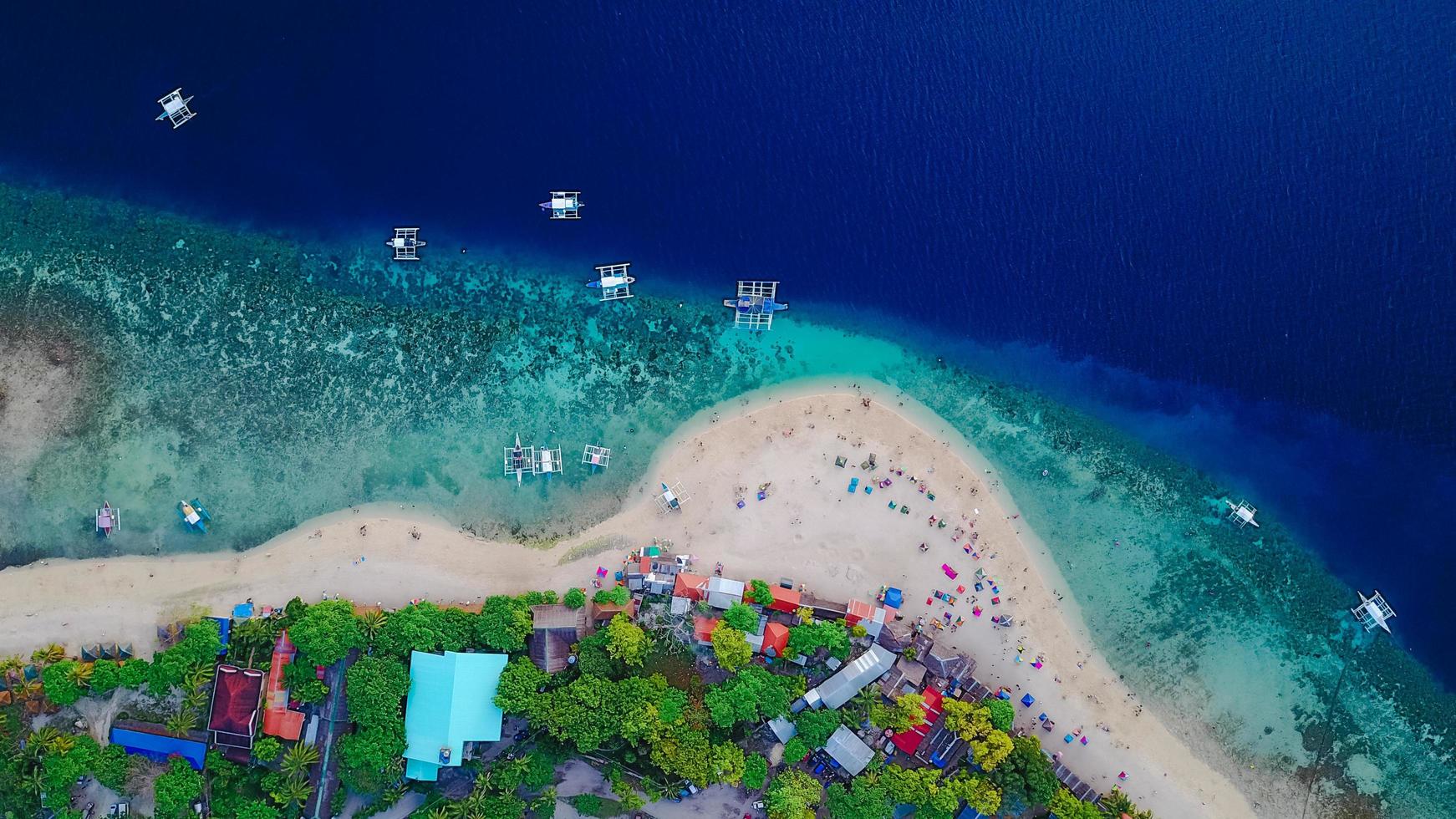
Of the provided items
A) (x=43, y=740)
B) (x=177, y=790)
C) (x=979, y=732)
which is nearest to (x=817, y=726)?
(x=979, y=732)

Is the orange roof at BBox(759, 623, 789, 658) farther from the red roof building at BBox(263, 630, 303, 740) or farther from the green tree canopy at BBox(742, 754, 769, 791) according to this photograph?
the red roof building at BBox(263, 630, 303, 740)

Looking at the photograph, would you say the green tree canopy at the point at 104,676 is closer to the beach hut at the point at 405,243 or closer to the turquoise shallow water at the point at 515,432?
the turquoise shallow water at the point at 515,432

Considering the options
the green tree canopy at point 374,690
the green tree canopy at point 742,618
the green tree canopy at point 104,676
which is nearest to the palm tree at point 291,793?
the green tree canopy at point 374,690

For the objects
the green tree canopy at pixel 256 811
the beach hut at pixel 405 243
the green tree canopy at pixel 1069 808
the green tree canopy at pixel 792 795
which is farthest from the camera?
the beach hut at pixel 405 243

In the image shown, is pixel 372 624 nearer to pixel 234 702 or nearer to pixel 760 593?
pixel 234 702

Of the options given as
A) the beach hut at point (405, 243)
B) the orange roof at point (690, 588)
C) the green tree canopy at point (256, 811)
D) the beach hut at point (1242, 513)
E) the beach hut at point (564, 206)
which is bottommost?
the green tree canopy at point (256, 811)
